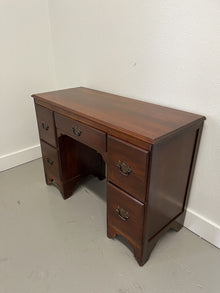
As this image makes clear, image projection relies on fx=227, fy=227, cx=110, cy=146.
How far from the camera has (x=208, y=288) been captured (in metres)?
1.12

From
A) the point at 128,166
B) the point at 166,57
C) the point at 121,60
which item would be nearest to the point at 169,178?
the point at 128,166

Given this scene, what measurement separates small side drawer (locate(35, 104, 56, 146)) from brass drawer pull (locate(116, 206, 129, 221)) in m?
0.65

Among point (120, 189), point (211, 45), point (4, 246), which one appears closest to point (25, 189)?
point (4, 246)

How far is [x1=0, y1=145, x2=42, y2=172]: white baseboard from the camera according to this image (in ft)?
6.84

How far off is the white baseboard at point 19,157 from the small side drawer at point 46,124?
65cm

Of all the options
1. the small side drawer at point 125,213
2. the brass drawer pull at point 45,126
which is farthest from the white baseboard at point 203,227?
the brass drawer pull at point 45,126

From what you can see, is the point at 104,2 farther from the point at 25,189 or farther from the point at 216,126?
the point at 25,189

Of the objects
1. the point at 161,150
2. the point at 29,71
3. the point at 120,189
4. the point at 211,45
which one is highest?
the point at 211,45

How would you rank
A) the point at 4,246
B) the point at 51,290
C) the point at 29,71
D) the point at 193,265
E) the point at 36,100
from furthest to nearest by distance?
the point at 29,71, the point at 36,100, the point at 4,246, the point at 193,265, the point at 51,290

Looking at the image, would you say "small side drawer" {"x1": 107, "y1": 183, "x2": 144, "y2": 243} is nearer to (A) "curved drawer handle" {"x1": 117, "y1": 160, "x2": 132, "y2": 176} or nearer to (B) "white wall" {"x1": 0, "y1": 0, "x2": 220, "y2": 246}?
(A) "curved drawer handle" {"x1": 117, "y1": 160, "x2": 132, "y2": 176}

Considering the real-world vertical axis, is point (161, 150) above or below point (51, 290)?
above

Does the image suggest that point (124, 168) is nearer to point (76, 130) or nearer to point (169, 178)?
point (169, 178)

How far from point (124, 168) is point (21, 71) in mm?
1437

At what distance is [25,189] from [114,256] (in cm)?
95
